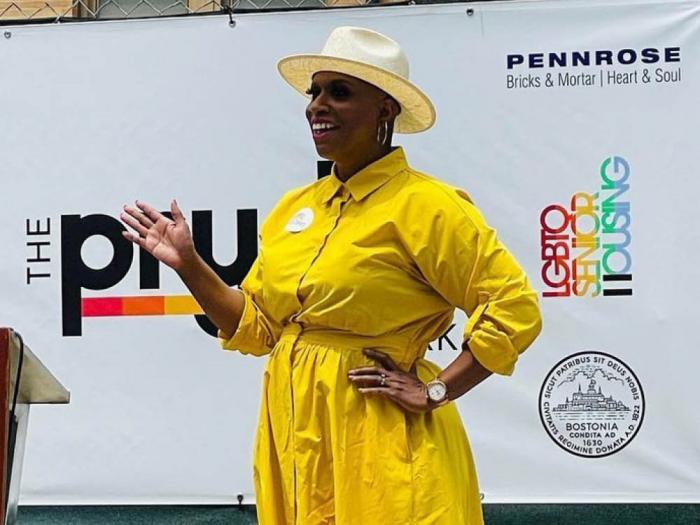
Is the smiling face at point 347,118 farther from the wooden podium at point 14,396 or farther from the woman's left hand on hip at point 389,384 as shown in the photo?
the wooden podium at point 14,396

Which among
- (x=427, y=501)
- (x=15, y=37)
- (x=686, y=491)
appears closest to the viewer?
(x=427, y=501)

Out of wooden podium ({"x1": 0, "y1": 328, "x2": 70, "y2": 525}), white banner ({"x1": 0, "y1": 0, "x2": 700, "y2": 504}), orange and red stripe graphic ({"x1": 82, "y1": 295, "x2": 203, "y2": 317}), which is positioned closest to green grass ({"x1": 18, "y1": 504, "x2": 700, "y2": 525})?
white banner ({"x1": 0, "y1": 0, "x2": 700, "y2": 504})

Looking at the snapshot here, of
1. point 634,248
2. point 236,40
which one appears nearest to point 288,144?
point 236,40

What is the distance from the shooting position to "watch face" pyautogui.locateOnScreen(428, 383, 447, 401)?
7.54ft

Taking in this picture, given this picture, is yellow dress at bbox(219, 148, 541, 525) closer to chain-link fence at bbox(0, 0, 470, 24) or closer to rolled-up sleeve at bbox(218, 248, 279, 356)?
rolled-up sleeve at bbox(218, 248, 279, 356)

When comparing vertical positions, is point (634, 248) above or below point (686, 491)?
above

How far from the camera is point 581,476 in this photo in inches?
143

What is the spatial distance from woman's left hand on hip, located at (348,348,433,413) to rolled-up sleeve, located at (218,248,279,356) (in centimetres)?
26

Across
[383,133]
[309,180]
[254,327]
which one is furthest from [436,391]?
[309,180]

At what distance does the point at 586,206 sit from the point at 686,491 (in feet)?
3.07

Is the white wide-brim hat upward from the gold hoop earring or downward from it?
upward

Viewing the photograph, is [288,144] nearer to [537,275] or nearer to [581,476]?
[537,275]

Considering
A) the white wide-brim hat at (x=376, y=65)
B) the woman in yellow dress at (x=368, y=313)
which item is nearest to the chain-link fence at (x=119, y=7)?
the white wide-brim hat at (x=376, y=65)

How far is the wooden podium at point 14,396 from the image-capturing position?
2.10m
